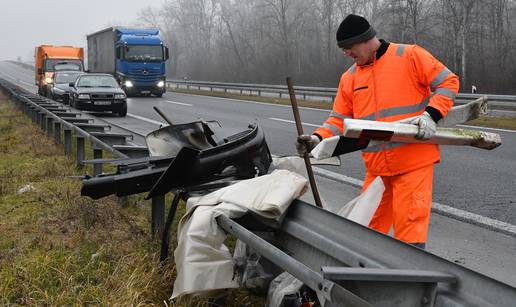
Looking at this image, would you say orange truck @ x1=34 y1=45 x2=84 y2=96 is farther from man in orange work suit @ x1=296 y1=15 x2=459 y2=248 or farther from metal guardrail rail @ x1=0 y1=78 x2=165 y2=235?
man in orange work suit @ x1=296 y1=15 x2=459 y2=248

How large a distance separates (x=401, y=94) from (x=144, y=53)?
2715 centimetres

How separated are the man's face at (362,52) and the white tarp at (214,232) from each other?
911 millimetres

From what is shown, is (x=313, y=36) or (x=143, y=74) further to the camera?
(x=313, y=36)

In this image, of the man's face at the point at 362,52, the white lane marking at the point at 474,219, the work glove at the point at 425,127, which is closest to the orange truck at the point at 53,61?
the white lane marking at the point at 474,219

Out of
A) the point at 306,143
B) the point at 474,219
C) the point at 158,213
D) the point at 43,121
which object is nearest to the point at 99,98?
the point at 43,121

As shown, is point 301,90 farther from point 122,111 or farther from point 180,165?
point 180,165

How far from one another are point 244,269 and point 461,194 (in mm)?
4072

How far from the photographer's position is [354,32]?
343cm

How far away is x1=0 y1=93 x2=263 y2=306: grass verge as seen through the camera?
3232mm

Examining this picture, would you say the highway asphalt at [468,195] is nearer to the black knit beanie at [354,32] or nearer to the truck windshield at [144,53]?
the black knit beanie at [354,32]

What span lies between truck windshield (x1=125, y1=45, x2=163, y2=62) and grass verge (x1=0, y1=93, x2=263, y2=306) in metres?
23.1

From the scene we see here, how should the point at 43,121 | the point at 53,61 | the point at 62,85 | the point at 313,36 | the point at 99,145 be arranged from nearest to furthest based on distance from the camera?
the point at 99,145
the point at 43,121
the point at 62,85
the point at 53,61
the point at 313,36

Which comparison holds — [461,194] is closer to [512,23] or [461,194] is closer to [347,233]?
[347,233]

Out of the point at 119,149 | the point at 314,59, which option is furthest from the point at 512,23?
the point at 119,149
